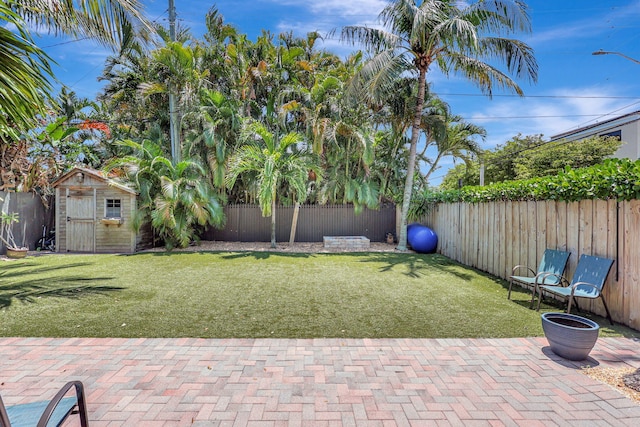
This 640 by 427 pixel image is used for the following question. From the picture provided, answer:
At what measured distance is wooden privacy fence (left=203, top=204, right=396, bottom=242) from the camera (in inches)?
511

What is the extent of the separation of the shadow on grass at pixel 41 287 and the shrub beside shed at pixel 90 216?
10.5 feet

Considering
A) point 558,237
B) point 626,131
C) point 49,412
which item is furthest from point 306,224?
point 626,131

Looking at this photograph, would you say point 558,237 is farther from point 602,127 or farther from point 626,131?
point 602,127

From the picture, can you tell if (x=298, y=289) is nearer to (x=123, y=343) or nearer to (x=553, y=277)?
(x=123, y=343)

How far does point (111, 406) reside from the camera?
2.29 m

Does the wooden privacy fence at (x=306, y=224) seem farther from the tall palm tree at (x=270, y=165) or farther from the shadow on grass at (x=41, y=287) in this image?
the shadow on grass at (x=41, y=287)

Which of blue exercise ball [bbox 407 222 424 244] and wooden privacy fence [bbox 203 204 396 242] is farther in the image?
wooden privacy fence [bbox 203 204 396 242]

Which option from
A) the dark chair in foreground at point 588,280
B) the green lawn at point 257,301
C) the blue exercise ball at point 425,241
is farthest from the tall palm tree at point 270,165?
the dark chair in foreground at point 588,280

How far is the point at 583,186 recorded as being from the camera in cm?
450

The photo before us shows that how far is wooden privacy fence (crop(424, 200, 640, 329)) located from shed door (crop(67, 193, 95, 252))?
36.8 feet

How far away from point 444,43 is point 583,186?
6567 millimetres

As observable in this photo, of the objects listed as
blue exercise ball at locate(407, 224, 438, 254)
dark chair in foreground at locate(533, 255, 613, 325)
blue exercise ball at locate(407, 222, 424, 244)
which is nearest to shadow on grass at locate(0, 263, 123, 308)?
dark chair in foreground at locate(533, 255, 613, 325)

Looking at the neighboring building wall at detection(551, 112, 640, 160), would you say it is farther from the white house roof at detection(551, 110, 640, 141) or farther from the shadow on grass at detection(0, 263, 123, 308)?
the shadow on grass at detection(0, 263, 123, 308)

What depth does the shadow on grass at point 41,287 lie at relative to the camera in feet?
16.3
